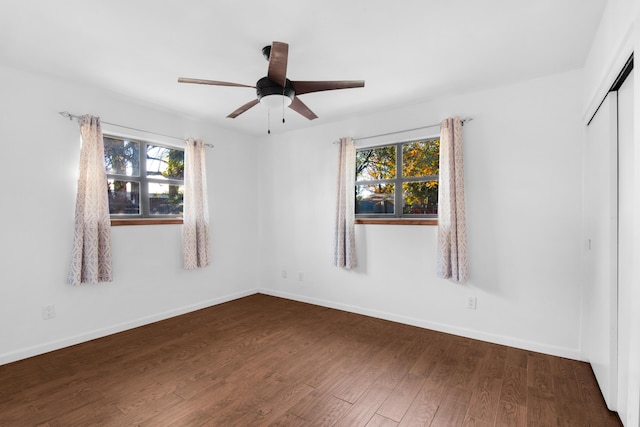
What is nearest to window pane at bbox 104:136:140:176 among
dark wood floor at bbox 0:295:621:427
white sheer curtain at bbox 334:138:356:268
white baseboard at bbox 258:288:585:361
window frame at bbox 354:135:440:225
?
dark wood floor at bbox 0:295:621:427

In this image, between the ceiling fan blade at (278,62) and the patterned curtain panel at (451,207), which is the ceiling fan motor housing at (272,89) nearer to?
the ceiling fan blade at (278,62)

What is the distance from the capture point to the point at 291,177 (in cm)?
461

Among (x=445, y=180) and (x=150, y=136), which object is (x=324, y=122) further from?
(x=150, y=136)

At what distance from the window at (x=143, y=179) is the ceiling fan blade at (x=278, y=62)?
228 centimetres

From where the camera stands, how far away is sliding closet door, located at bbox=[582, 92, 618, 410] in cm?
193

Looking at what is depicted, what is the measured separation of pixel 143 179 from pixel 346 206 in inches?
95.4

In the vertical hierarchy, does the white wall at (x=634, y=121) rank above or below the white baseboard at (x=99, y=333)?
above

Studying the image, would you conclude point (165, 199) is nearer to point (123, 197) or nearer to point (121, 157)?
point (123, 197)

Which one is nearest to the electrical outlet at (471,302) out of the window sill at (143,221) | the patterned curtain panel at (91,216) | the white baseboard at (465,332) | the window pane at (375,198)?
the white baseboard at (465,332)

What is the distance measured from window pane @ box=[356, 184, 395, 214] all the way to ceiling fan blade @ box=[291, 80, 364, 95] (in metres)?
1.78

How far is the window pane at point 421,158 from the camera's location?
11.5 ft

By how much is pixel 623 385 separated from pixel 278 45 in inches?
104

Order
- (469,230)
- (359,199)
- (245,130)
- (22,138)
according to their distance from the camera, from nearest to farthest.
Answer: (22,138), (469,230), (359,199), (245,130)

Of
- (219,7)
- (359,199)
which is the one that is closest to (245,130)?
(359,199)
